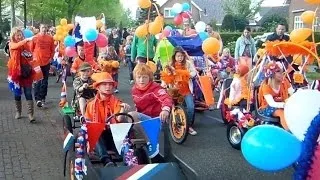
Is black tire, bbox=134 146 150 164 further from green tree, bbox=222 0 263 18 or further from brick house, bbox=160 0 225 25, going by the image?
brick house, bbox=160 0 225 25

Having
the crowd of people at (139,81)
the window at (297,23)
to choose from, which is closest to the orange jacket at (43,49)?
the crowd of people at (139,81)

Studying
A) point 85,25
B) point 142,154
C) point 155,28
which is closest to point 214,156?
point 142,154

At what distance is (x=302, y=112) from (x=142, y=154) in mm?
2461

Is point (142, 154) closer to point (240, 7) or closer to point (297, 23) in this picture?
point (297, 23)

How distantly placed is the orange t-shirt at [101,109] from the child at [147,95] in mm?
326

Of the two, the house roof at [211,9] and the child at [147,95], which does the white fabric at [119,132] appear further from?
the house roof at [211,9]

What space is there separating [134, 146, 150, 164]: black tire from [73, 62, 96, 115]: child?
97 cm

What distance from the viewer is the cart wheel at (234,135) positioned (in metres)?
7.28

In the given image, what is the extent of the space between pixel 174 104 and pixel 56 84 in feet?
26.1

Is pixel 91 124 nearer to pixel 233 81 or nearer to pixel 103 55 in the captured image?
pixel 233 81

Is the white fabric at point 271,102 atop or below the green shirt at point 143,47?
below

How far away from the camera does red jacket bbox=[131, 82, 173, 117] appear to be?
613 centimetres

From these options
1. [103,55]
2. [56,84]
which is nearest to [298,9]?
[56,84]

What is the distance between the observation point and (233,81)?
8148 millimetres
